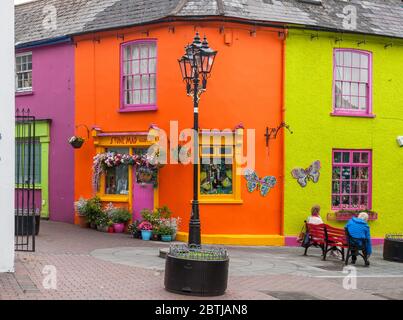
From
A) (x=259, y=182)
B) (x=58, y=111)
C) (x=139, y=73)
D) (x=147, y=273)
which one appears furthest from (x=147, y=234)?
(x=58, y=111)

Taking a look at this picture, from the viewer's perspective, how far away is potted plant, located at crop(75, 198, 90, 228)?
17.8 meters

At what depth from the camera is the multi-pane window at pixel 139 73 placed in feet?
56.9

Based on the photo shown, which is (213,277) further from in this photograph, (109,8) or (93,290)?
(109,8)

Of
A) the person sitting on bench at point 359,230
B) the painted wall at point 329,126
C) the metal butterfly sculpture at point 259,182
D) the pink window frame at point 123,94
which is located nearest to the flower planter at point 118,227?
the pink window frame at point 123,94

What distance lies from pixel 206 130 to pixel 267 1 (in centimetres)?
427

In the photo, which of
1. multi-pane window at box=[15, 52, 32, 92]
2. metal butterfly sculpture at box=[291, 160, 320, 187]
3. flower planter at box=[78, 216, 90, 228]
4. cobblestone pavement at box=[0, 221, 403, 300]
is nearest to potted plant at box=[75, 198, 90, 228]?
flower planter at box=[78, 216, 90, 228]

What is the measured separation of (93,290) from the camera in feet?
31.2

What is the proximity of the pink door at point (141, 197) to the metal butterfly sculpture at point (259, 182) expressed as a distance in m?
2.75

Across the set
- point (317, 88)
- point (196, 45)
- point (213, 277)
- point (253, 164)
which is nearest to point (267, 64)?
point (317, 88)

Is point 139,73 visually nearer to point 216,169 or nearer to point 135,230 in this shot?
point 216,169

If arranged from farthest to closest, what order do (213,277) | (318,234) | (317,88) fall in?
(317,88) → (318,234) → (213,277)

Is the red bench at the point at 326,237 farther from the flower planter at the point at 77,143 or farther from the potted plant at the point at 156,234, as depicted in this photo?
the flower planter at the point at 77,143

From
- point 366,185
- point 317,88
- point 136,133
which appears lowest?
point 366,185

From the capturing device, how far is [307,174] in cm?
1756
